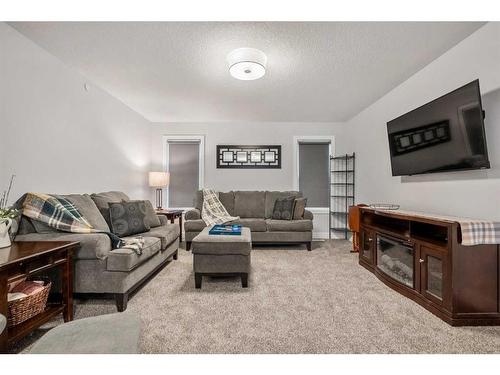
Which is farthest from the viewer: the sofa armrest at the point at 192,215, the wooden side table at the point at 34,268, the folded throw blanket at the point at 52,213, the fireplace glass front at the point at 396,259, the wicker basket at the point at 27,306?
the sofa armrest at the point at 192,215

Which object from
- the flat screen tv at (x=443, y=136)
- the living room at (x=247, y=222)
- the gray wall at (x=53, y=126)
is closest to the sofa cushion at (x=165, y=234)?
the living room at (x=247, y=222)

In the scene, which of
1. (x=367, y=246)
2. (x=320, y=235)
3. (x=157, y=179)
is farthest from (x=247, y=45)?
(x=320, y=235)

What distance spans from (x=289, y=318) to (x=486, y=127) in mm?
2290

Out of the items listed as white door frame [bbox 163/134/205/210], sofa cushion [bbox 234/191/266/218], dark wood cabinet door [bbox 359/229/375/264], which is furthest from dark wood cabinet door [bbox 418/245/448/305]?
white door frame [bbox 163/134/205/210]

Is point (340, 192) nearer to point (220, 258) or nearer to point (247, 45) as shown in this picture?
point (220, 258)

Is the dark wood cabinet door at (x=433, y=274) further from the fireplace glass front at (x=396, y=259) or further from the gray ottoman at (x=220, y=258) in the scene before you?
the gray ottoman at (x=220, y=258)

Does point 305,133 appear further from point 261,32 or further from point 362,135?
point 261,32

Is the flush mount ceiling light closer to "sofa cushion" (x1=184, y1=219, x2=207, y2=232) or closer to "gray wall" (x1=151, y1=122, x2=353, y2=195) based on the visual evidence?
"sofa cushion" (x1=184, y1=219, x2=207, y2=232)

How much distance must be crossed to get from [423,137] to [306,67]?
57.6 inches

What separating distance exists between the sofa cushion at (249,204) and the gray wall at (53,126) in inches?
79.0

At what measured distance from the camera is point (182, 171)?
5328 millimetres

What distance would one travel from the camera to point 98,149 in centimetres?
348

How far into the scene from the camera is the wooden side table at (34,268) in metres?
1.42
